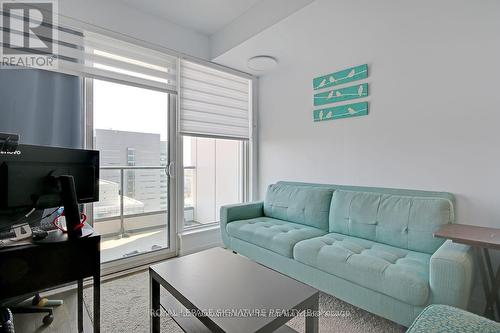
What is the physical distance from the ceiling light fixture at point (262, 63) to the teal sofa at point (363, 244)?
1510mm

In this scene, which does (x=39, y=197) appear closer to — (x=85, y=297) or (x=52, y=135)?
(x=52, y=135)

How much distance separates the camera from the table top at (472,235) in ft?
4.31

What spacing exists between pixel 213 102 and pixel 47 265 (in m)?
2.41

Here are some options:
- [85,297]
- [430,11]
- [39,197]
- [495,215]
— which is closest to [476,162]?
[495,215]

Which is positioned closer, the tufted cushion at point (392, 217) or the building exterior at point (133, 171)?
the tufted cushion at point (392, 217)

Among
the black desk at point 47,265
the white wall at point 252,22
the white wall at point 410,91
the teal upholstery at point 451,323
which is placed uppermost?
the white wall at point 252,22

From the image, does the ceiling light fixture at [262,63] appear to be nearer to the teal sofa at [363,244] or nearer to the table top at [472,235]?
the teal sofa at [363,244]

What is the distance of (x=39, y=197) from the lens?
4.42 ft

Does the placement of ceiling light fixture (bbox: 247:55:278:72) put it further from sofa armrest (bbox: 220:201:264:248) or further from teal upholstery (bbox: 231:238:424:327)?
teal upholstery (bbox: 231:238:424:327)

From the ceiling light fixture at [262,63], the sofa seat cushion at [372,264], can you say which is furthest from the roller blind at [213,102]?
the sofa seat cushion at [372,264]

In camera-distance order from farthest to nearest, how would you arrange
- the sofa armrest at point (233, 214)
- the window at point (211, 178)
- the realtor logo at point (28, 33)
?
the window at point (211, 178) < the sofa armrest at point (233, 214) < the realtor logo at point (28, 33)

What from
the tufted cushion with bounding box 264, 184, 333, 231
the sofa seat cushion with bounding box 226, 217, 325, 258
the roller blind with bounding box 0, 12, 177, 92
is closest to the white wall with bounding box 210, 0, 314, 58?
the roller blind with bounding box 0, 12, 177, 92

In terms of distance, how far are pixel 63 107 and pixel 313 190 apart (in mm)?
2460

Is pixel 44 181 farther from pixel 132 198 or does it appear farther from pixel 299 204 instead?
pixel 299 204
